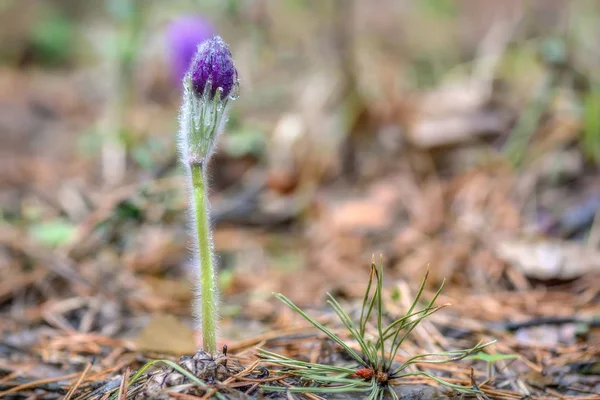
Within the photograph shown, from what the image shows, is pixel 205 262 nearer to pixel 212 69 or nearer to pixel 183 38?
pixel 212 69

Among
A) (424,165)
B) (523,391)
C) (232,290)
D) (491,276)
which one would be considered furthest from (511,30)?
(523,391)

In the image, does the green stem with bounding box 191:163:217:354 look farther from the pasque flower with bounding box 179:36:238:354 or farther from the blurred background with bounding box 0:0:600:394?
the blurred background with bounding box 0:0:600:394

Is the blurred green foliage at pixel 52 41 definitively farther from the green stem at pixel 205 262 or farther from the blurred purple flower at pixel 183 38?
the green stem at pixel 205 262

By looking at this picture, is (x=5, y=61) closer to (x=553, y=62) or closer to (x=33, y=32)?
(x=33, y=32)

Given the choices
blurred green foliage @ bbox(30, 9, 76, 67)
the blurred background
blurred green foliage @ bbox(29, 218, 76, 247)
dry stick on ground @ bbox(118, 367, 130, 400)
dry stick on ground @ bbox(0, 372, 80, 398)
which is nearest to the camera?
dry stick on ground @ bbox(118, 367, 130, 400)

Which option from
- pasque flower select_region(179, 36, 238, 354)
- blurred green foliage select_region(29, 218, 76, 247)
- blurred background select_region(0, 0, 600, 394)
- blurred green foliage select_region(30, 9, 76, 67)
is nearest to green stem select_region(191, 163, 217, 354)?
pasque flower select_region(179, 36, 238, 354)

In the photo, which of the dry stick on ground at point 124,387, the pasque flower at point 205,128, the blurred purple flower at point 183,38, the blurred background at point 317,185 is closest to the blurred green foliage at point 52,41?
the blurred background at point 317,185
